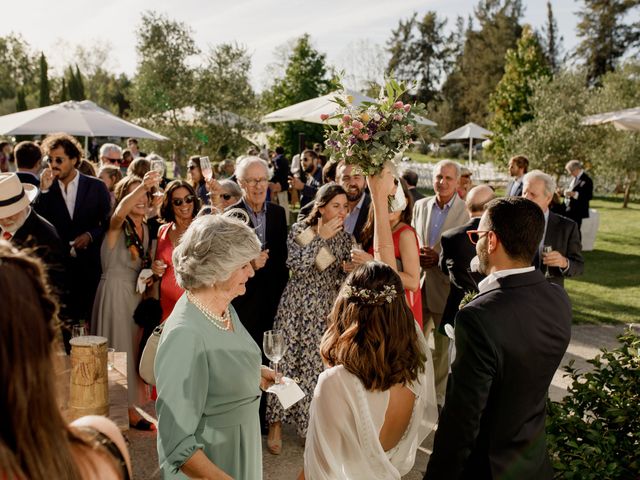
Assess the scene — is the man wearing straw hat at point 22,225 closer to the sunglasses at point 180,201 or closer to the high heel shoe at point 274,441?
the sunglasses at point 180,201

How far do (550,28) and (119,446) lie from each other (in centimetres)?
5975

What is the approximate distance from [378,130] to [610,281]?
825 cm

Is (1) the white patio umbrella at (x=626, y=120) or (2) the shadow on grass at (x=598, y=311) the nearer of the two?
(2) the shadow on grass at (x=598, y=311)

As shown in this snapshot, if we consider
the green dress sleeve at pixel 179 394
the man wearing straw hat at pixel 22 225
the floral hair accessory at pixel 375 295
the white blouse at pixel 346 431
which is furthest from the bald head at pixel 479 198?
the green dress sleeve at pixel 179 394

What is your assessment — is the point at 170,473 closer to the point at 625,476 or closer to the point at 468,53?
the point at 625,476

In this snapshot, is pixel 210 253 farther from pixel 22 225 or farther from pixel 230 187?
pixel 230 187

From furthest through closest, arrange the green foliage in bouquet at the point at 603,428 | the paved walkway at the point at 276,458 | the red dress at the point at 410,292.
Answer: the red dress at the point at 410,292 < the paved walkway at the point at 276,458 < the green foliage in bouquet at the point at 603,428

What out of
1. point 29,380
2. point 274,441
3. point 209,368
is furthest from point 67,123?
point 29,380

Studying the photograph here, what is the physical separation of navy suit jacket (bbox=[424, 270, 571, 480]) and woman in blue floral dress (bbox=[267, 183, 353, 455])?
236 centimetres

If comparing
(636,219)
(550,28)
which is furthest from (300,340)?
(550,28)

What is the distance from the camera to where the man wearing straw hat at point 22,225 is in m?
4.17

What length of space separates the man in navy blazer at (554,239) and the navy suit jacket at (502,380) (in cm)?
279

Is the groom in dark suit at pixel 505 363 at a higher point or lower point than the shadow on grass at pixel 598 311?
higher

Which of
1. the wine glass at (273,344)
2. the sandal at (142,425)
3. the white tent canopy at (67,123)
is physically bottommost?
the sandal at (142,425)
